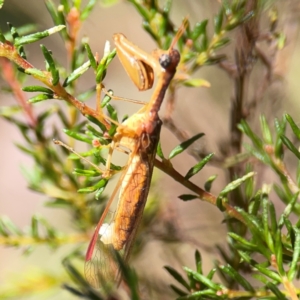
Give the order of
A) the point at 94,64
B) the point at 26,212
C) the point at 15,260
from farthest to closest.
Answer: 1. the point at 26,212
2. the point at 15,260
3. the point at 94,64

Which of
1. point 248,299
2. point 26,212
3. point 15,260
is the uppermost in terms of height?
point 26,212

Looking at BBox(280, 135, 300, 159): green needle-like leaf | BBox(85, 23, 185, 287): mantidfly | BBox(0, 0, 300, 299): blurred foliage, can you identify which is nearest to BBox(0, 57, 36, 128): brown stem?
BBox(0, 0, 300, 299): blurred foliage

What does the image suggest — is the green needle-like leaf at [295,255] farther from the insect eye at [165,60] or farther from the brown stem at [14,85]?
the brown stem at [14,85]

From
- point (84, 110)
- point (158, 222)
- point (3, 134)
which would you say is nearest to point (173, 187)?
point (158, 222)

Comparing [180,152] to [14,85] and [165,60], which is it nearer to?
[165,60]

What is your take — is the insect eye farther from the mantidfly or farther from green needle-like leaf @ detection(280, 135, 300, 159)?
green needle-like leaf @ detection(280, 135, 300, 159)

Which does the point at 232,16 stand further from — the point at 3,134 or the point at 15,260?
the point at 3,134
